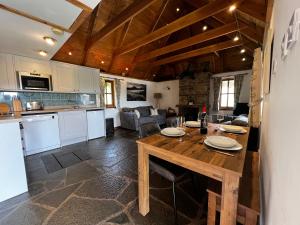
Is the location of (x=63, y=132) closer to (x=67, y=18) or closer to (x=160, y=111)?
(x=67, y=18)

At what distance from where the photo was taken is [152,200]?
171 centimetres

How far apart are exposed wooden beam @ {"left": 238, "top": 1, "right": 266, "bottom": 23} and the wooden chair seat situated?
2.34 metres

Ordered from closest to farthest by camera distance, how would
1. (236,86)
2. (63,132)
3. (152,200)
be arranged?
(152,200) < (63,132) < (236,86)

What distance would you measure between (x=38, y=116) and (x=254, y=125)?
14.9ft

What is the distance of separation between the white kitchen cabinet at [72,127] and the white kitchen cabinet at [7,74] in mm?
1154

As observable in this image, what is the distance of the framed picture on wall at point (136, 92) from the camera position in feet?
21.9

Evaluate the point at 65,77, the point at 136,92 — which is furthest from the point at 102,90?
the point at 136,92

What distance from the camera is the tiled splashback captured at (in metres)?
3.30

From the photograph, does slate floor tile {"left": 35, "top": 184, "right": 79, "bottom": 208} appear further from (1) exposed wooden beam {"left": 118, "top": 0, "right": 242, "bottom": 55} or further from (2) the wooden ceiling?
(1) exposed wooden beam {"left": 118, "top": 0, "right": 242, "bottom": 55}

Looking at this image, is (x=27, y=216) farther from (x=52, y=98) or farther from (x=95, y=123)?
(x=52, y=98)

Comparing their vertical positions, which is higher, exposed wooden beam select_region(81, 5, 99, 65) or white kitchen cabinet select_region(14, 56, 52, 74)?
exposed wooden beam select_region(81, 5, 99, 65)

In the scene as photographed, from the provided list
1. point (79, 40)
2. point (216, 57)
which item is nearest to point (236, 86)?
point (216, 57)

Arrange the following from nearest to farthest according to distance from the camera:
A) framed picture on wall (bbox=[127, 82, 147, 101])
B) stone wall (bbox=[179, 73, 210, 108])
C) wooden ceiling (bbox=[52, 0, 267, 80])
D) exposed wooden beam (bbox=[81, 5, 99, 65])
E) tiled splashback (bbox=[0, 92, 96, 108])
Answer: wooden ceiling (bbox=[52, 0, 267, 80]) → tiled splashback (bbox=[0, 92, 96, 108]) → exposed wooden beam (bbox=[81, 5, 99, 65]) → stone wall (bbox=[179, 73, 210, 108]) → framed picture on wall (bbox=[127, 82, 147, 101])

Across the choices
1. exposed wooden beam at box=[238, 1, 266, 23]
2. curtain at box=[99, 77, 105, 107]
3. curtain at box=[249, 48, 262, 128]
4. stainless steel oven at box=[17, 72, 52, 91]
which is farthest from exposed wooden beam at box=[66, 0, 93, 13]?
curtain at box=[99, 77, 105, 107]
